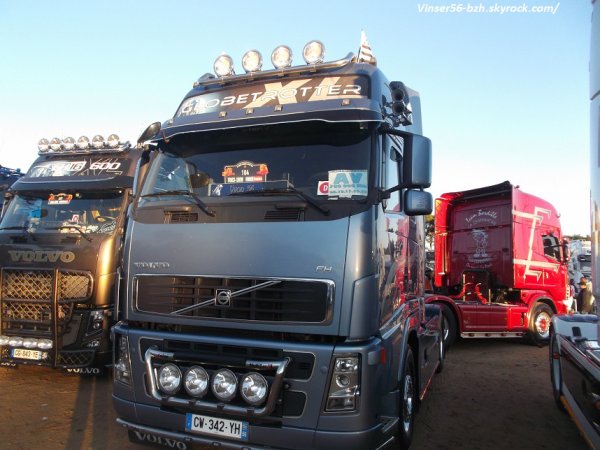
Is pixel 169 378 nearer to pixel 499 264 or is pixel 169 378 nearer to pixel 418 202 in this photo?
pixel 418 202

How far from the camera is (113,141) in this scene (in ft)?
21.7

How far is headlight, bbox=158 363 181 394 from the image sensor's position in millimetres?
3277

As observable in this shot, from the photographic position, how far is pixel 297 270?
10.4 feet

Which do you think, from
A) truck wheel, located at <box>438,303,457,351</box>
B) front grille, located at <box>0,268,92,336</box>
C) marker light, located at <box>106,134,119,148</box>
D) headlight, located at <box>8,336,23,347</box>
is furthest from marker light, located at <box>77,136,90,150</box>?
truck wheel, located at <box>438,303,457,351</box>

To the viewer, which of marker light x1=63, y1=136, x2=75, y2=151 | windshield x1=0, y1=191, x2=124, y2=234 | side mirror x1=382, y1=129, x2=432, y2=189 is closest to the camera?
side mirror x1=382, y1=129, x2=432, y2=189

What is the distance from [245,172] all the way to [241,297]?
40.8 inches

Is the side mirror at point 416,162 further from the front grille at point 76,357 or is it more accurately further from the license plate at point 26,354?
the license plate at point 26,354

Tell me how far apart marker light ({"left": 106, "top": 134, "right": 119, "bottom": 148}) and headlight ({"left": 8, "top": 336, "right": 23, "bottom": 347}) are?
289 cm

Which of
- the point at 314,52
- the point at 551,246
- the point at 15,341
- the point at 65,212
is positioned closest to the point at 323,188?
the point at 314,52

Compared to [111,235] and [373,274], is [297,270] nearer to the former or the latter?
[373,274]

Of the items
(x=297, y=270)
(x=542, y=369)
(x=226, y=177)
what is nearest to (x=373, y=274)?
(x=297, y=270)

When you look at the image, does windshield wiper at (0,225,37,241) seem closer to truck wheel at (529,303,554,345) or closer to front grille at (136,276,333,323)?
front grille at (136,276,333,323)

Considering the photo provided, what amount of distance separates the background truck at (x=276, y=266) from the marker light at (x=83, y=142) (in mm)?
3148

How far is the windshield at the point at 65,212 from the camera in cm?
597
